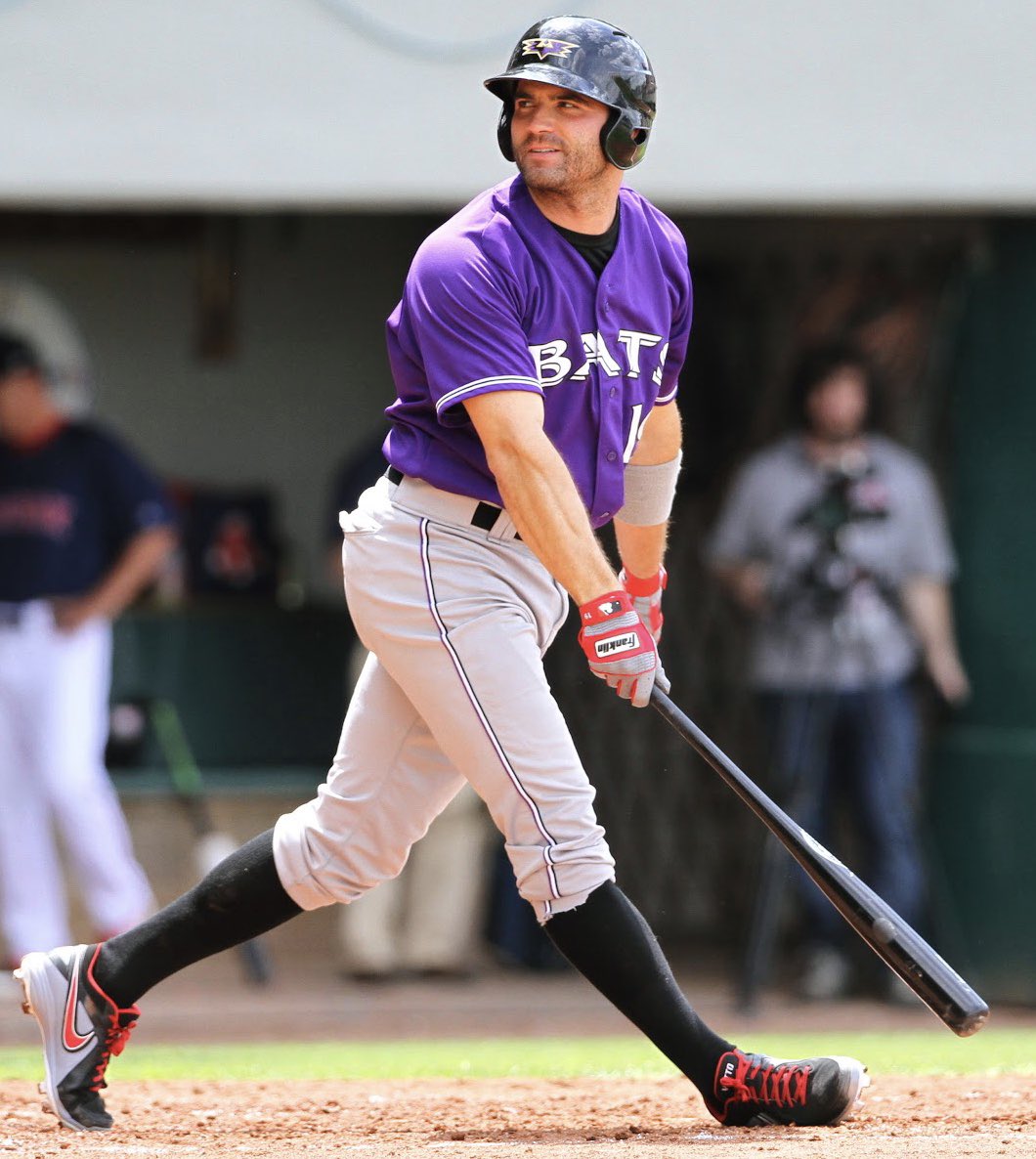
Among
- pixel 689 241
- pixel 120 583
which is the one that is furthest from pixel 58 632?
pixel 689 241

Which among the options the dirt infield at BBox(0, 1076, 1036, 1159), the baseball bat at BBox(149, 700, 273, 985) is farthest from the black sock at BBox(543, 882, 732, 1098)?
the baseball bat at BBox(149, 700, 273, 985)

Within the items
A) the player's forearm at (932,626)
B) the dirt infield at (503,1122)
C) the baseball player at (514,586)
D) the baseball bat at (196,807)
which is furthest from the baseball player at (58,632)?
the baseball player at (514,586)

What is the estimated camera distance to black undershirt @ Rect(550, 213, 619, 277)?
341 centimetres

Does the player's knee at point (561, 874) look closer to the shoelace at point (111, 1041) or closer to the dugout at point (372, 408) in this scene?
the shoelace at point (111, 1041)

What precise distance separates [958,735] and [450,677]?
165 inches

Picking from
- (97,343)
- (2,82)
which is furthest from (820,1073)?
(97,343)

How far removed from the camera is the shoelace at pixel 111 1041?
3553mm

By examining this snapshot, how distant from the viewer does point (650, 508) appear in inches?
150

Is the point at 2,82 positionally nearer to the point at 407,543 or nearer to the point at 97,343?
the point at 97,343

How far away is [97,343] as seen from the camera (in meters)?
7.97

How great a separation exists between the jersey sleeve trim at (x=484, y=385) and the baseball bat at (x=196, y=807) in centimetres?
375

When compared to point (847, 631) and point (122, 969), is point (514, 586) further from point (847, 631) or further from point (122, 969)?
point (847, 631)

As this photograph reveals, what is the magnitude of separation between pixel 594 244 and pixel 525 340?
0.27 meters

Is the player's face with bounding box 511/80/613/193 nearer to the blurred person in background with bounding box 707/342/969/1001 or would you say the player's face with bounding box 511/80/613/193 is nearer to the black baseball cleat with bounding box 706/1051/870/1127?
the black baseball cleat with bounding box 706/1051/870/1127
